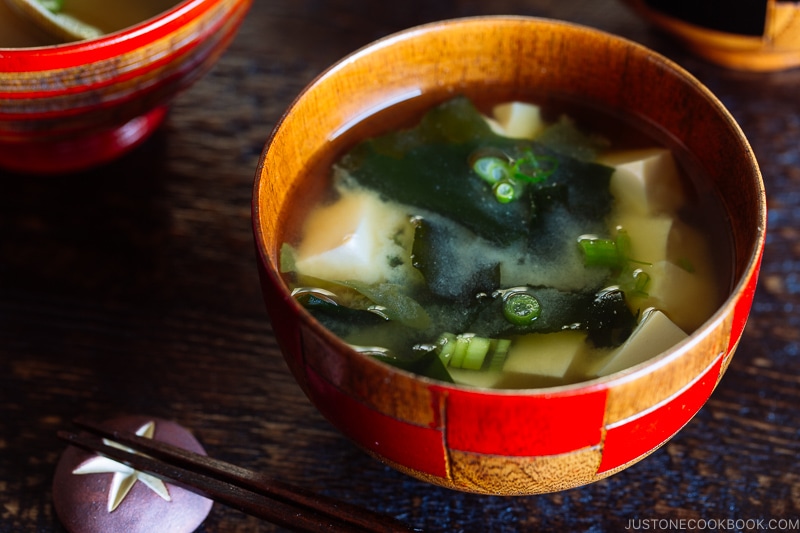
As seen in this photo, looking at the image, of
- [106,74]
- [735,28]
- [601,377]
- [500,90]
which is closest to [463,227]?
[500,90]

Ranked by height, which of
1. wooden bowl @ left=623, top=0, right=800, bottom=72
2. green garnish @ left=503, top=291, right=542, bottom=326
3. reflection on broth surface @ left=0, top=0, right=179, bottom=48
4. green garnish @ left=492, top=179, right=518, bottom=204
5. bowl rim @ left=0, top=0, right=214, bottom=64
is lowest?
green garnish @ left=503, top=291, right=542, bottom=326

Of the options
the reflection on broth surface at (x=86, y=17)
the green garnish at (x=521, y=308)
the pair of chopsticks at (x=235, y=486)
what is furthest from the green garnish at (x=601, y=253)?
the reflection on broth surface at (x=86, y=17)

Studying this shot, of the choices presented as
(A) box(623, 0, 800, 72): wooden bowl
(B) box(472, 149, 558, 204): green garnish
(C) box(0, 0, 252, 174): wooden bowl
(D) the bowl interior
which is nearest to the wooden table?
(A) box(623, 0, 800, 72): wooden bowl

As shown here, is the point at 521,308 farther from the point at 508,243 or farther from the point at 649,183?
the point at 649,183

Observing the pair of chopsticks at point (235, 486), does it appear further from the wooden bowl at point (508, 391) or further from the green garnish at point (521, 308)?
the green garnish at point (521, 308)

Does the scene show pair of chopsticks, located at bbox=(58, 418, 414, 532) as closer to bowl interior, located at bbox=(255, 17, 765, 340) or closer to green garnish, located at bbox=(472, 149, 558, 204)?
bowl interior, located at bbox=(255, 17, 765, 340)

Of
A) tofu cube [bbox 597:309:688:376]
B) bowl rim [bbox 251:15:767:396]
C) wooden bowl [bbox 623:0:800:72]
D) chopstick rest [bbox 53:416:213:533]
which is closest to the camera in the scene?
bowl rim [bbox 251:15:767:396]
